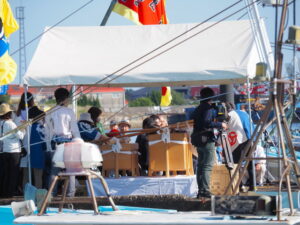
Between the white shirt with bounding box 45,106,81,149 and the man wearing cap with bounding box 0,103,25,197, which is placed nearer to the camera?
the white shirt with bounding box 45,106,81,149

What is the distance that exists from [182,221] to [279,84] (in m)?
1.84

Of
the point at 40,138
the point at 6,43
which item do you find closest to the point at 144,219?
the point at 40,138

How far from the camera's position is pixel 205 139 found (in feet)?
39.3

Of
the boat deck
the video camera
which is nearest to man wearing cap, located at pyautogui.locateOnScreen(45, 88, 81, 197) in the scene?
the video camera

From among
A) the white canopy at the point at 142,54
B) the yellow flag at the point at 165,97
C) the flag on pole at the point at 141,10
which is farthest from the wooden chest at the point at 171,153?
the yellow flag at the point at 165,97

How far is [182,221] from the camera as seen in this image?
8.23 meters

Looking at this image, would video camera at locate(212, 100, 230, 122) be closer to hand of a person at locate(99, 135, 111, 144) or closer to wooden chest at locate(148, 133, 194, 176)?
wooden chest at locate(148, 133, 194, 176)

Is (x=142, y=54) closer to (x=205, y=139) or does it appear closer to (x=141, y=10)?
(x=205, y=139)

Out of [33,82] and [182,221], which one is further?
[33,82]

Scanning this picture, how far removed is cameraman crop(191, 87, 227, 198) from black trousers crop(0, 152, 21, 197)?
302 cm

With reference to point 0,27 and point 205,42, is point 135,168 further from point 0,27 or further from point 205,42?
point 0,27

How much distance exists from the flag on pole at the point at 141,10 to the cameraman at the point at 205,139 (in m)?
5.39

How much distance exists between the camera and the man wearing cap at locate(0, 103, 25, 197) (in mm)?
13281

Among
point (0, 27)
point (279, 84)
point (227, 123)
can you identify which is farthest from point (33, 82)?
point (279, 84)
